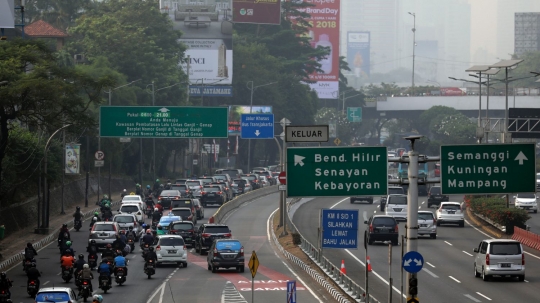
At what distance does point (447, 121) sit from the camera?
545 ft

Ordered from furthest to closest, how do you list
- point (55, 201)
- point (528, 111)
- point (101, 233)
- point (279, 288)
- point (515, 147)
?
point (55, 201) < point (528, 111) < point (101, 233) < point (279, 288) < point (515, 147)

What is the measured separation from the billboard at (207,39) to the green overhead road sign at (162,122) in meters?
56.0

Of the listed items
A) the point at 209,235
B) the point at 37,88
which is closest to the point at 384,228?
the point at 209,235

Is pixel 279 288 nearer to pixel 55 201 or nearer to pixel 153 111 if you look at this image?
pixel 153 111

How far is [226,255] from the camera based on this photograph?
4138 cm

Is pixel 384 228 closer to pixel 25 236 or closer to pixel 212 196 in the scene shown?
pixel 25 236

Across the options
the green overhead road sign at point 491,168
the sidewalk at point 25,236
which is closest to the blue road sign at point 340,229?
the green overhead road sign at point 491,168

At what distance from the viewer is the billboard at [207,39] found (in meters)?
113

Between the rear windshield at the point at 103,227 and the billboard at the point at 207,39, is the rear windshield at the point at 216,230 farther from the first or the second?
the billboard at the point at 207,39

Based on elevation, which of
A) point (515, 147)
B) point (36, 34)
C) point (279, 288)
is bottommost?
point (279, 288)

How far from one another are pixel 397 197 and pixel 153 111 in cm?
1559

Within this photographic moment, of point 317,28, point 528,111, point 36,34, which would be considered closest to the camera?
point 528,111

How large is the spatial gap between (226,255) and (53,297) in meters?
14.2

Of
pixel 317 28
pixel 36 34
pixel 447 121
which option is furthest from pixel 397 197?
pixel 317 28
